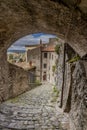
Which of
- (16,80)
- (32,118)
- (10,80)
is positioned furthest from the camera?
(16,80)

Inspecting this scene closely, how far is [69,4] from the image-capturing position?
249 cm

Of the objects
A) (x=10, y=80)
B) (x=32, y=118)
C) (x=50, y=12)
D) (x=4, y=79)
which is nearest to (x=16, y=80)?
(x=10, y=80)

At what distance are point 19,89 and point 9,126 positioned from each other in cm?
576

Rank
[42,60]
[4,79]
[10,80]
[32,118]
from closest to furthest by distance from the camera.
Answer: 1. [32,118]
2. [4,79]
3. [10,80]
4. [42,60]

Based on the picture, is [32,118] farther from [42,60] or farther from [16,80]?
Answer: [42,60]

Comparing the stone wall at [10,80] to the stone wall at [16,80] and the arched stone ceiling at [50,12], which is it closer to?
the stone wall at [16,80]

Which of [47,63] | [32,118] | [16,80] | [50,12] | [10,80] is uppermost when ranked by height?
[50,12]

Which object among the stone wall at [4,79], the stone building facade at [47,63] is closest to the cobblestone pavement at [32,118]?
the stone wall at [4,79]

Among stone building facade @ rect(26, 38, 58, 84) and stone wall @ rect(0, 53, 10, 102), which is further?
stone building facade @ rect(26, 38, 58, 84)

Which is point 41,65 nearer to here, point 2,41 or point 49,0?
point 2,41

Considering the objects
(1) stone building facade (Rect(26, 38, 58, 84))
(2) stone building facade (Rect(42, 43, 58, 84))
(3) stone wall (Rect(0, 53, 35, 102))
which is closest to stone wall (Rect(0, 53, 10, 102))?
(3) stone wall (Rect(0, 53, 35, 102))

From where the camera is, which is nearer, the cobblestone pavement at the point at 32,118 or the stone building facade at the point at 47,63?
the cobblestone pavement at the point at 32,118

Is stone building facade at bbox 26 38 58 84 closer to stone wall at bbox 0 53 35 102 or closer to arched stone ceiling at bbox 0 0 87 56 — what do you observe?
stone wall at bbox 0 53 35 102

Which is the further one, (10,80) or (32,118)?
(10,80)
